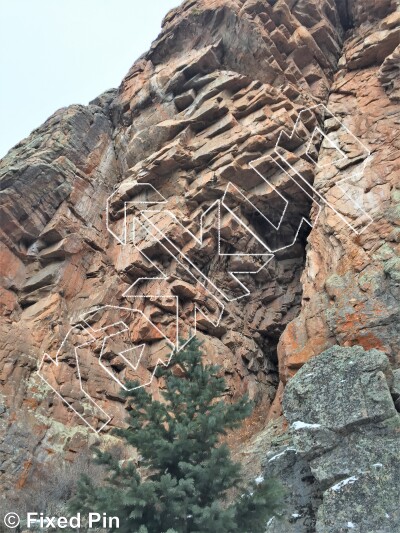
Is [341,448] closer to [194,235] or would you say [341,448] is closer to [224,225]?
[224,225]

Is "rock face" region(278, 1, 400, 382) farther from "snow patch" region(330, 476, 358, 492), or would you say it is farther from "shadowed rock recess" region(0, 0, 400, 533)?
"snow patch" region(330, 476, 358, 492)

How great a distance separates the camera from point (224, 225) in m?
17.9

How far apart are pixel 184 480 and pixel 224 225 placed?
11.7 metres

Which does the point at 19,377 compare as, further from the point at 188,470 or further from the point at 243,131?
A: the point at 243,131

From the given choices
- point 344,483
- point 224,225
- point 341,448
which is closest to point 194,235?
point 224,225

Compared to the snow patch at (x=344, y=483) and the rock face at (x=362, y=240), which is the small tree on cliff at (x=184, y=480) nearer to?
the snow patch at (x=344, y=483)

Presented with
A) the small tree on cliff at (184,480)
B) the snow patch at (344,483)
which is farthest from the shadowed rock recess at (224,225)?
the small tree on cliff at (184,480)

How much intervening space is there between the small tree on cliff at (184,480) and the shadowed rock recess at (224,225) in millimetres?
2508

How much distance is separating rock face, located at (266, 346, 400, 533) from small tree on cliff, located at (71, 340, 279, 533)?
1830mm

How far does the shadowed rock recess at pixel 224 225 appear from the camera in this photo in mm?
13203

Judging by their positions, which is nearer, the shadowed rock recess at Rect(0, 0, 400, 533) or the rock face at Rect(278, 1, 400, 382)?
the rock face at Rect(278, 1, 400, 382)

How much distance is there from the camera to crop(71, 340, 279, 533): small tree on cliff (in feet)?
22.9

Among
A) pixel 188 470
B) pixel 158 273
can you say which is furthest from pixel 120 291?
pixel 188 470

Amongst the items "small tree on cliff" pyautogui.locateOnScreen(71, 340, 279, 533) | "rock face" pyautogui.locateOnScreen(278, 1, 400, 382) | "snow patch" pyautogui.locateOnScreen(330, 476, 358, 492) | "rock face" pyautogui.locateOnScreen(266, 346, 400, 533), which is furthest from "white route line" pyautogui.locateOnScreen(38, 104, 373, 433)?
"snow patch" pyautogui.locateOnScreen(330, 476, 358, 492)
